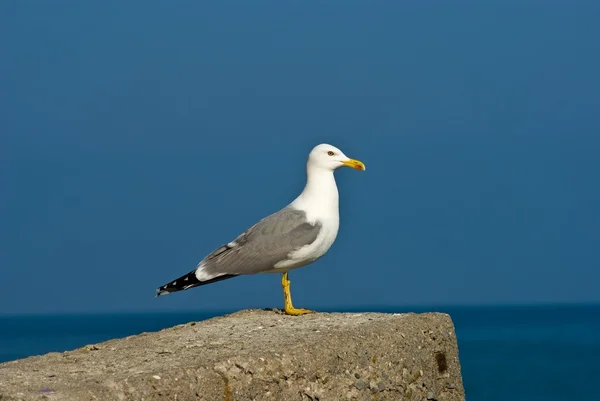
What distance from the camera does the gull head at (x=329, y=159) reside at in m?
9.59

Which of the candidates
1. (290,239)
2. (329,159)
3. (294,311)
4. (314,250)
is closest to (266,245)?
(290,239)

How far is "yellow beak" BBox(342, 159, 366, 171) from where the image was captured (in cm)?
956

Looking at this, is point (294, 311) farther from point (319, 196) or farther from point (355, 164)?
point (355, 164)

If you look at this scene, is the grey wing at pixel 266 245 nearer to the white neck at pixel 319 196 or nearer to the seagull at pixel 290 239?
the seagull at pixel 290 239

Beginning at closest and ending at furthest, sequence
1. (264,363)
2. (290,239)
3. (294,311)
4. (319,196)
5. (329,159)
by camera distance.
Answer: (264,363), (290,239), (294,311), (319,196), (329,159)

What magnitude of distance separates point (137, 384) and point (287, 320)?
2.44 m

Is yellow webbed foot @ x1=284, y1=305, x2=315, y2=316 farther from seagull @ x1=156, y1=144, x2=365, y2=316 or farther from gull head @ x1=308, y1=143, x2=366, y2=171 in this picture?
gull head @ x1=308, y1=143, x2=366, y2=171

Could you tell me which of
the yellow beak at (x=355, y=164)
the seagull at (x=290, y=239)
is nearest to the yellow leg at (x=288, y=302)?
the seagull at (x=290, y=239)

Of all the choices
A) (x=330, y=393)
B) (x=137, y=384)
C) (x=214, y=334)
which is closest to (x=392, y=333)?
(x=330, y=393)

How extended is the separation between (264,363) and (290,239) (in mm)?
1991

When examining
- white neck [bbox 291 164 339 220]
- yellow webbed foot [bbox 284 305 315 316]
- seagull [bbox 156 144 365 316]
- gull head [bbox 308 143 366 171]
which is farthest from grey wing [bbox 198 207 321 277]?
gull head [bbox 308 143 366 171]

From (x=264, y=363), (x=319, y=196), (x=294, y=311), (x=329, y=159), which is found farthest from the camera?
(x=329, y=159)

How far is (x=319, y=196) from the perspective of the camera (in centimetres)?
946

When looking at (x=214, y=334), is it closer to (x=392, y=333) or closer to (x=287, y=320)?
(x=287, y=320)
